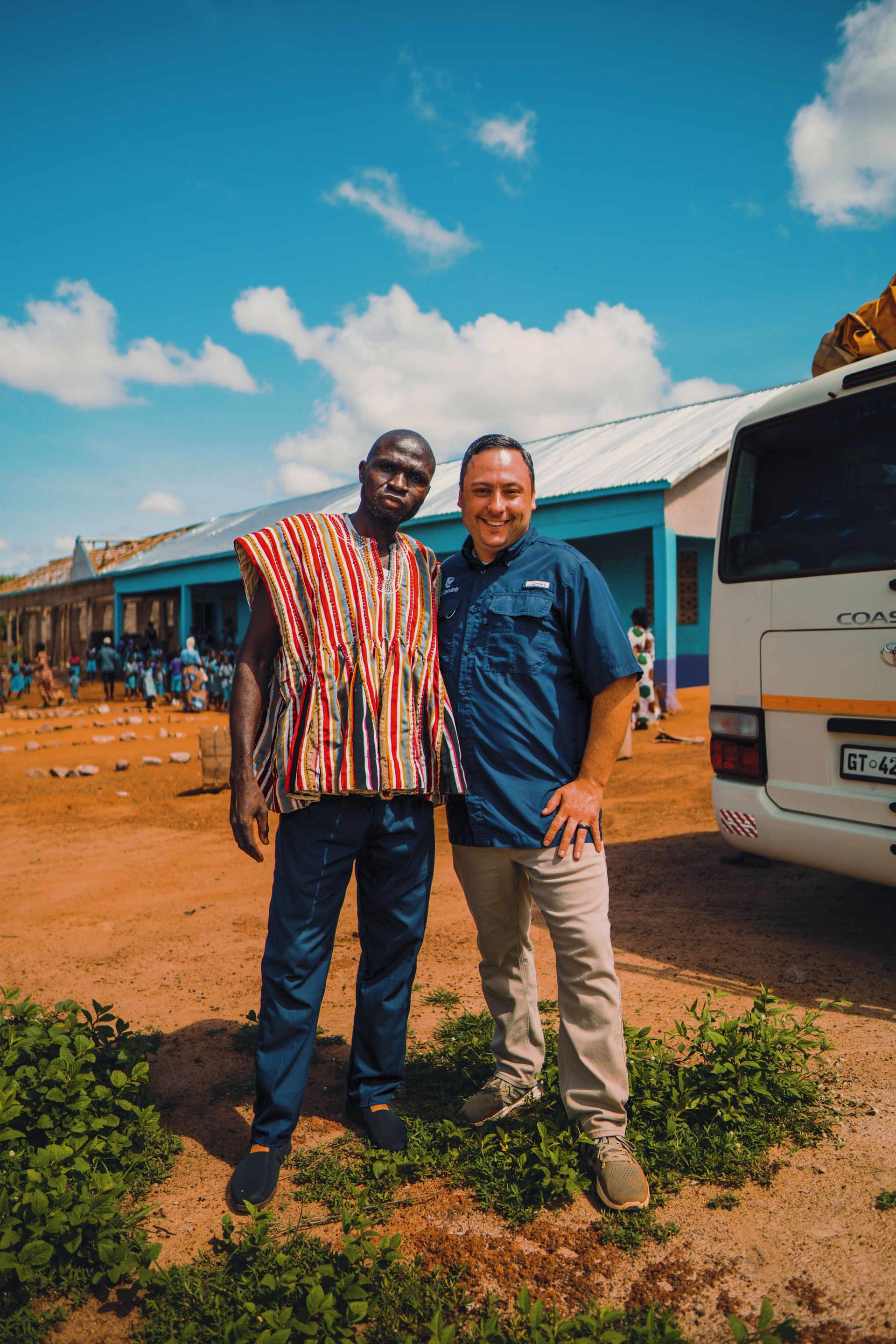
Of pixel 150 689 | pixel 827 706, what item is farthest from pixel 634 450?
pixel 827 706

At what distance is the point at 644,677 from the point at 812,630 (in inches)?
355

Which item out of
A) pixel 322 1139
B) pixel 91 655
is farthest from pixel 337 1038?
pixel 91 655

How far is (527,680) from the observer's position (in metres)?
2.52

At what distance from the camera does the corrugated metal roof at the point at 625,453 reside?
14.4 m

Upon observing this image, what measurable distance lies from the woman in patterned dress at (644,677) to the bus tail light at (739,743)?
7.52 meters

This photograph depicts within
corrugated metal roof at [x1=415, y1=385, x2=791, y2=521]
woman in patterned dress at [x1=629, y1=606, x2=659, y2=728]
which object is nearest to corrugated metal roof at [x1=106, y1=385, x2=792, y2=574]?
corrugated metal roof at [x1=415, y1=385, x2=791, y2=521]

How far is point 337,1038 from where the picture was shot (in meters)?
3.54

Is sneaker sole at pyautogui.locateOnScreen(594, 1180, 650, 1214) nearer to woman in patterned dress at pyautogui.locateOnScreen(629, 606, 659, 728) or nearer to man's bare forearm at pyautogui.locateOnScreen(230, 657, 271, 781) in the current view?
man's bare forearm at pyautogui.locateOnScreen(230, 657, 271, 781)

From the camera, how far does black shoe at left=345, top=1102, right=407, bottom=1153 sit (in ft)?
8.66

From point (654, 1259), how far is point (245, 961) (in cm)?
279

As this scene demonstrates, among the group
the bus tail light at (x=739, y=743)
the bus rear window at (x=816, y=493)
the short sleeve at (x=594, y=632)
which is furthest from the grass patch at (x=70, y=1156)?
the bus rear window at (x=816, y=493)

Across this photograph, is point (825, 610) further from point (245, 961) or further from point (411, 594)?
point (245, 961)

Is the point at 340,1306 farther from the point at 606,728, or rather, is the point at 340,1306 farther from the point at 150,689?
the point at 150,689

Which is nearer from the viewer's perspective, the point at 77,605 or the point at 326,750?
the point at 326,750
